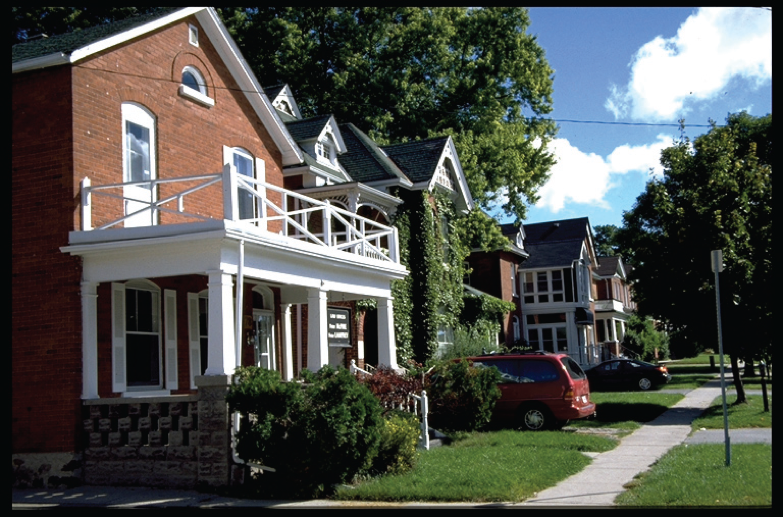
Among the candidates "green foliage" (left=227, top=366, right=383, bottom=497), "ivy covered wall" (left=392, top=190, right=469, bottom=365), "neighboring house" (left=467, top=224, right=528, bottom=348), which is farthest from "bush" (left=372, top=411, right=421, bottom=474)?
"neighboring house" (left=467, top=224, right=528, bottom=348)

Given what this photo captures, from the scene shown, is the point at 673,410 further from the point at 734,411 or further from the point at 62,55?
the point at 62,55

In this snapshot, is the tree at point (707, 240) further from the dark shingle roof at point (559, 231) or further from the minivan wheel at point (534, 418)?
the dark shingle roof at point (559, 231)

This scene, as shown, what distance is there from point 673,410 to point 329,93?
19.6 meters

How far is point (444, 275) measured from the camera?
27.8 metres

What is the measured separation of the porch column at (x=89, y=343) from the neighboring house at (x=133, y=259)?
20 mm

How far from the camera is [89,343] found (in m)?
12.8

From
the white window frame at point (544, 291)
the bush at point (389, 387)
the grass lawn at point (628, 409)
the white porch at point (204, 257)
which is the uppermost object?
the white window frame at point (544, 291)

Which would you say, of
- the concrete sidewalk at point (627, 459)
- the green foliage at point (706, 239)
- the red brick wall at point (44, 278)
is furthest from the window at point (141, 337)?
the green foliage at point (706, 239)

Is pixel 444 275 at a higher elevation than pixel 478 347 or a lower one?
higher

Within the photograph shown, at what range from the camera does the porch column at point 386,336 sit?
17891 millimetres

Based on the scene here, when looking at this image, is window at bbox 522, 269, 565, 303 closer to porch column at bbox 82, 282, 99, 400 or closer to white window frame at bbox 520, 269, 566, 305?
white window frame at bbox 520, 269, 566, 305

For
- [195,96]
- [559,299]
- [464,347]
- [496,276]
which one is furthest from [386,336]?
[559,299]

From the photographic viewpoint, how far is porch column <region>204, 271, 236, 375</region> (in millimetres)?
11906

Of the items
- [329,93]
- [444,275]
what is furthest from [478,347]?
[329,93]
